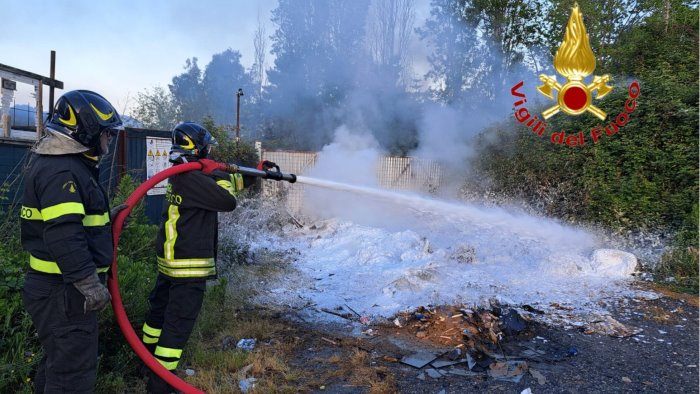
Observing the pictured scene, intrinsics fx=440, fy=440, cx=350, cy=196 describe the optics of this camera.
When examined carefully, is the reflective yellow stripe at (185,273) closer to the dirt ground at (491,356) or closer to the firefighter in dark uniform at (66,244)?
the firefighter in dark uniform at (66,244)

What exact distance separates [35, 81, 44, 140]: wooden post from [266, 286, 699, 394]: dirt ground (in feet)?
12.6

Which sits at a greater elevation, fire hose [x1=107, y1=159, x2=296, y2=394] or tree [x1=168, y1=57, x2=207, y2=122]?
tree [x1=168, y1=57, x2=207, y2=122]

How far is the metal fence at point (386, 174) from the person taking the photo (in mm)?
10508

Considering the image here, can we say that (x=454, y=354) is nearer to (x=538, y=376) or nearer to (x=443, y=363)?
(x=443, y=363)

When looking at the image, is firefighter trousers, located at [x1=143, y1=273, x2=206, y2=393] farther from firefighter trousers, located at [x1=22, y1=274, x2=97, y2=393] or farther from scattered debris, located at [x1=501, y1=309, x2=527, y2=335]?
scattered debris, located at [x1=501, y1=309, x2=527, y2=335]

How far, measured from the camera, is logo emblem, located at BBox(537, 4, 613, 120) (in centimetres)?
714

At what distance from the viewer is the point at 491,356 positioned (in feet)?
12.6

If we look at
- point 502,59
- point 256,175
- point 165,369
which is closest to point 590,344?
point 256,175

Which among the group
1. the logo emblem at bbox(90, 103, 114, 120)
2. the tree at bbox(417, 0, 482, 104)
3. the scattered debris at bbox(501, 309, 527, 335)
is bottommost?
the scattered debris at bbox(501, 309, 527, 335)

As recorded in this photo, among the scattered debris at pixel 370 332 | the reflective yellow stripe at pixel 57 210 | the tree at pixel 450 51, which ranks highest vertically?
the tree at pixel 450 51

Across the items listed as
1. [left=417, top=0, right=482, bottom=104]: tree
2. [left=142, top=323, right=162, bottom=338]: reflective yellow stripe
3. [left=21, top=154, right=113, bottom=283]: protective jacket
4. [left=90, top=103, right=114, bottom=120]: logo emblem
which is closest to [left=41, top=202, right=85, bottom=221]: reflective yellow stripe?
[left=21, top=154, right=113, bottom=283]: protective jacket

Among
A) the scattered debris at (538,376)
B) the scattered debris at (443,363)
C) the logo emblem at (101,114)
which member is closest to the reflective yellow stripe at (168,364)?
the logo emblem at (101,114)

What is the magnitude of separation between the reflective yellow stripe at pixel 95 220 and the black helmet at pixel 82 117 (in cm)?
36

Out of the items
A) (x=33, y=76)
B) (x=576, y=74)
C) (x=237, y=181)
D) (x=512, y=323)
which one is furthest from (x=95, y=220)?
(x=576, y=74)
